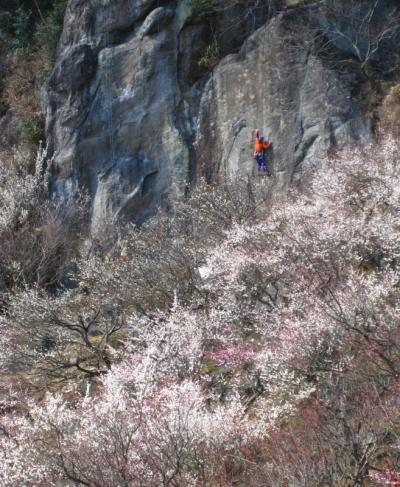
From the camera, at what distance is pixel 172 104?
17312 millimetres

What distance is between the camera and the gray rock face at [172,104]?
1465 centimetres

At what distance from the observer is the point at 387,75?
14.8m

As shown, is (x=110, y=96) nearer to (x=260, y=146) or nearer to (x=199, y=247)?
(x=260, y=146)

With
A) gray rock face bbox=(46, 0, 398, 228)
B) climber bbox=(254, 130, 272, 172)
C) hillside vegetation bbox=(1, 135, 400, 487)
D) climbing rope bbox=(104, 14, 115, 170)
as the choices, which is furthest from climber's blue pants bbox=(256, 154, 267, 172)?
climbing rope bbox=(104, 14, 115, 170)

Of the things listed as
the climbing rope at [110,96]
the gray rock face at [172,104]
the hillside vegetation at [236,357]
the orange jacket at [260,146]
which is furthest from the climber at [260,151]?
the climbing rope at [110,96]

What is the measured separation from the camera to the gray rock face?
14648 mm

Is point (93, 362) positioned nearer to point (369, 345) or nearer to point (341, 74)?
point (369, 345)

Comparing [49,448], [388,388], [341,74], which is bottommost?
[49,448]

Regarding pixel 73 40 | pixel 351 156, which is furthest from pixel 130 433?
pixel 73 40

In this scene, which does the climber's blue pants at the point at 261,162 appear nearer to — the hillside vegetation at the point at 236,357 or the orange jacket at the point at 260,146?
the orange jacket at the point at 260,146

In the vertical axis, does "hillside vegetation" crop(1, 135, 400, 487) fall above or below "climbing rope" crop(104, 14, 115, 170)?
below

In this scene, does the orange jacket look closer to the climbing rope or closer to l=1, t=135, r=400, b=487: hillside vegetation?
l=1, t=135, r=400, b=487: hillside vegetation

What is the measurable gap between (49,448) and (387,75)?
13329 millimetres


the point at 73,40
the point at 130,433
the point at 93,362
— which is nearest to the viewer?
the point at 130,433
